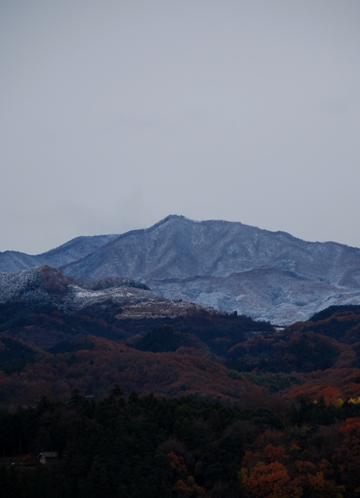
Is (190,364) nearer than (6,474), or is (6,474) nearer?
(6,474)

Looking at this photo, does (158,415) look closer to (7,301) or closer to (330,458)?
(330,458)

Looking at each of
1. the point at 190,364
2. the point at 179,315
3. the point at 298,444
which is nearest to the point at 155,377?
the point at 190,364

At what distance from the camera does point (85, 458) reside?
46.7 meters

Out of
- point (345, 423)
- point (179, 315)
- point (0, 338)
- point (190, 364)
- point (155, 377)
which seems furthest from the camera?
point (179, 315)

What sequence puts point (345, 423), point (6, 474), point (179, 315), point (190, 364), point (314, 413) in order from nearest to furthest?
point (6, 474) < point (345, 423) < point (314, 413) < point (190, 364) < point (179, 315)

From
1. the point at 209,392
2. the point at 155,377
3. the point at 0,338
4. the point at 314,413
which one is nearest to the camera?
the point at 314,413

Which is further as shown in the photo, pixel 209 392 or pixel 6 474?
pixel 209 392

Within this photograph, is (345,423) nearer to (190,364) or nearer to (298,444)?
(298,444)

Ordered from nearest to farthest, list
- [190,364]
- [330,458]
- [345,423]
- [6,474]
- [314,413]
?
[6,474]
[330,458]
[345,423]
[314,413]
[190,364]

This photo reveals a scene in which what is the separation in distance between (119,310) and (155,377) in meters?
59.7

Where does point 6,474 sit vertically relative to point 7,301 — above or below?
below

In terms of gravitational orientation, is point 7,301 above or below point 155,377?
above

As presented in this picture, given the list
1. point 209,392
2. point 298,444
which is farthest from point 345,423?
point 209,392

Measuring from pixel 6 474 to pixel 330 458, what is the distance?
53.3ft
